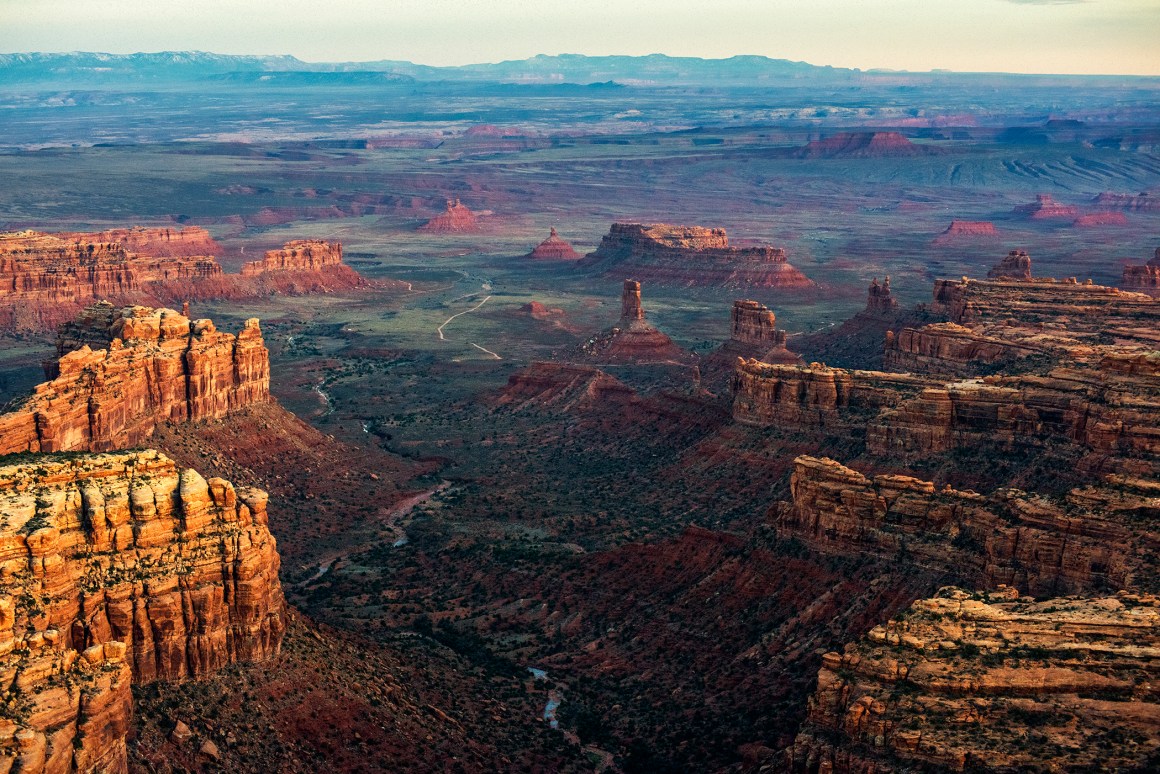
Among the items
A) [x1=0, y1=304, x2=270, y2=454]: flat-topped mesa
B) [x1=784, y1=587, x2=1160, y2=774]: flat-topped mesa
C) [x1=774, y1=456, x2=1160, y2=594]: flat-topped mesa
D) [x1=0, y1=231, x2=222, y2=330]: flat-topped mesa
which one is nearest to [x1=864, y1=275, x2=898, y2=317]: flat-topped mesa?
[x1=0, y1=304, x2=270, y2=454]: flat-topped mesa

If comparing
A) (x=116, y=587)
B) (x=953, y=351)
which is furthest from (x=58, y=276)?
(x=116, y=587)

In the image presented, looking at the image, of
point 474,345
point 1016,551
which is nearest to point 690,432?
point 1016,551

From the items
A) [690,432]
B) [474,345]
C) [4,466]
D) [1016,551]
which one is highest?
[4,466]

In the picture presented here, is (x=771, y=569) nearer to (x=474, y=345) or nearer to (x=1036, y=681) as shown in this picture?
(x=1036, y=681)

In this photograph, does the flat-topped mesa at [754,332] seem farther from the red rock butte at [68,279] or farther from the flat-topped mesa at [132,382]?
the red rock butte at [68,279]

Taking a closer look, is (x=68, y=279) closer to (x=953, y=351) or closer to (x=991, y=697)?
(x=953, y=351)
